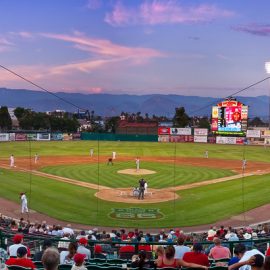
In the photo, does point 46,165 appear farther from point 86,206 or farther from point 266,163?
point 266,163

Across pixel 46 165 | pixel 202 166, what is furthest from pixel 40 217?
pixel 202 166

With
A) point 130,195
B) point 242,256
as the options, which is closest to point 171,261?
point 242,256

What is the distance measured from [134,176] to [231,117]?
2817 cm

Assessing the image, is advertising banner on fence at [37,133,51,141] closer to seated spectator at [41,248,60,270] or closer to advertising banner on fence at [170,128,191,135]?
advertising banner on fence at [170,128,191,135]

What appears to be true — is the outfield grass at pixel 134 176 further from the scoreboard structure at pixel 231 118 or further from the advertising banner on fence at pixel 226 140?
the advertising banner on fence at pixel 226 140

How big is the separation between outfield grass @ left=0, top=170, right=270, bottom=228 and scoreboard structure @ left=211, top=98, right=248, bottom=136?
2489 cm

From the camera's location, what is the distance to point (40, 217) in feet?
80.0

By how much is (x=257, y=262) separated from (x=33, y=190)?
27663 mm

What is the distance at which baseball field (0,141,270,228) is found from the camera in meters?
24.9

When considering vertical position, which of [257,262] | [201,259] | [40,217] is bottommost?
[40,217]

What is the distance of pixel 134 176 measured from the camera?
1526 inches

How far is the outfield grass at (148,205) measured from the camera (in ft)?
→ 79.3

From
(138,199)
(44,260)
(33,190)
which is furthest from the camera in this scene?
(33,190)

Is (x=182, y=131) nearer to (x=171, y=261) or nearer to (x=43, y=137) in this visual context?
(x=43, y=137)
